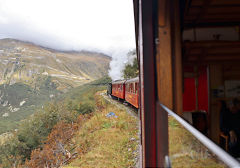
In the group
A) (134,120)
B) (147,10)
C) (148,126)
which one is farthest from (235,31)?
(134,120)

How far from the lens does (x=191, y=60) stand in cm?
237

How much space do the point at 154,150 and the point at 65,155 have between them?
368 inches

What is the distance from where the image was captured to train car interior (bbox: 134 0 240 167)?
1451 millimetres

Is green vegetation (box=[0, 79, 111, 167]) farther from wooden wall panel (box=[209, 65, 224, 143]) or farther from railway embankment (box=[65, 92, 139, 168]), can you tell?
wooden wall panel (box=[209, 65, 224, 143])

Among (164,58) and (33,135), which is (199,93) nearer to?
(164,58)

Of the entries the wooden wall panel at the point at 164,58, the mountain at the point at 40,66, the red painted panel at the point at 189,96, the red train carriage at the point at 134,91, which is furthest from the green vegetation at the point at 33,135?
the mountain at the point at 40,66

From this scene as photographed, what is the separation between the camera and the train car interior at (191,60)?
145cm

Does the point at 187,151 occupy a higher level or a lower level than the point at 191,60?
lower

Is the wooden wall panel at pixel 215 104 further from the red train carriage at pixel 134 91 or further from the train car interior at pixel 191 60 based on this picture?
the red train carriage at pixel 134 91

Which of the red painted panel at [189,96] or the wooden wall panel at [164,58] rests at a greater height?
the wooden wall panel at [164,58]

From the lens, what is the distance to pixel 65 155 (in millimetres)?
9633

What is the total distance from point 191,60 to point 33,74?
443 feet

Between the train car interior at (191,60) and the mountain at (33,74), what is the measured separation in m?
63.2

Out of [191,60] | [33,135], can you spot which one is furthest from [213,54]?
[33,135]
